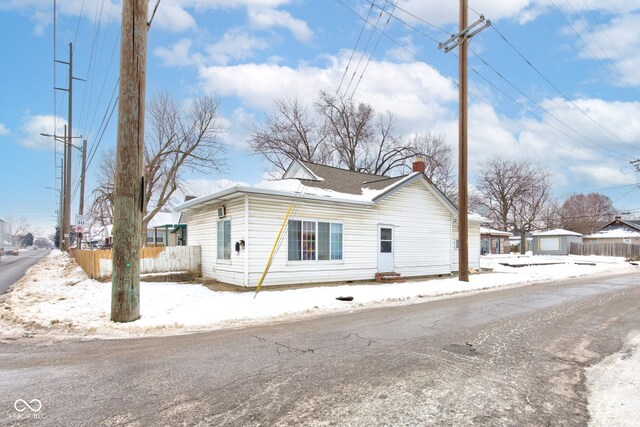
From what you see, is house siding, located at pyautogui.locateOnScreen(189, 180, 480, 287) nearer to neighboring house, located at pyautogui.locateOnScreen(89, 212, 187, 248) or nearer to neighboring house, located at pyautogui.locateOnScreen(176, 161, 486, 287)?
neighboring house, located at pyautogui.locateOnScreen(176, 161, 486, 287)

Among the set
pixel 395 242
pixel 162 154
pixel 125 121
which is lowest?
Result: pixel 395 242

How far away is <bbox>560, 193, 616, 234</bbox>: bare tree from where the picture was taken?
217 ft

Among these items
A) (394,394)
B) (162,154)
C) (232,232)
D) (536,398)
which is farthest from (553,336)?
(162,154)

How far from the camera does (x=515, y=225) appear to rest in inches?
2000

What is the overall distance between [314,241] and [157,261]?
19.6ft

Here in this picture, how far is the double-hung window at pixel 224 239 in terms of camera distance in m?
13.3

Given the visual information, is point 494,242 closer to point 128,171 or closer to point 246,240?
point 246,240

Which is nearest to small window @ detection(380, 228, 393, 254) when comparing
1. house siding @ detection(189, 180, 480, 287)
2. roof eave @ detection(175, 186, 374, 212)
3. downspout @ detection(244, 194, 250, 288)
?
house siding @ detection(189, 180, 480, 287)

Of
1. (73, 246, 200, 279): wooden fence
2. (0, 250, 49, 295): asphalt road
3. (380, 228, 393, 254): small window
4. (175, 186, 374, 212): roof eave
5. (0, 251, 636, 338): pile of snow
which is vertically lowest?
(0, 250, 49, 295): asphalt road

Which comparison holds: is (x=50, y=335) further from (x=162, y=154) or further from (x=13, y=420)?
(x=162, y=154)

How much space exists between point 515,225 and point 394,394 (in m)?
53.0

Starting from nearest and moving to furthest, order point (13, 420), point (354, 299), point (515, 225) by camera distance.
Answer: point (13, 420) → point (354, 299) → point (515, 225)

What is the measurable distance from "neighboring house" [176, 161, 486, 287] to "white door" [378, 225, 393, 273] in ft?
0.13

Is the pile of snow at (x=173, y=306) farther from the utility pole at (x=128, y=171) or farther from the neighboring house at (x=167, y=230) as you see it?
the neighboring house at (x=167, y=230)
